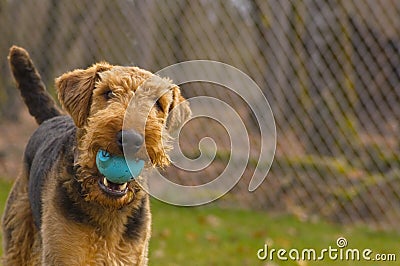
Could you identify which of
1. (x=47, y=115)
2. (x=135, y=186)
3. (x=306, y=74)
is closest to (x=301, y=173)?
(x=306, y=74)

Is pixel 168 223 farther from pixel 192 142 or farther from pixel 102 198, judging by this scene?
pixel 102 198

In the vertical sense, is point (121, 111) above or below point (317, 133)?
below

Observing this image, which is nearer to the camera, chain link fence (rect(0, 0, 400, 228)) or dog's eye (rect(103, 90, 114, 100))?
dog's eye (rect(103, 90, 114, 100))

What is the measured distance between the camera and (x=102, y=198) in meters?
3.21

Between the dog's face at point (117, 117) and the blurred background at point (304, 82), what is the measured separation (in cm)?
364

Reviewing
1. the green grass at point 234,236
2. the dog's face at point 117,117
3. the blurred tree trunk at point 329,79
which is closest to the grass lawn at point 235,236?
the green grass at point 234,236

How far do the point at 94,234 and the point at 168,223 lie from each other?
10.6ft

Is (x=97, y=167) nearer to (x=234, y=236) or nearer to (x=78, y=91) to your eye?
(x=78, y=91)

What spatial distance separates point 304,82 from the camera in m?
7.32

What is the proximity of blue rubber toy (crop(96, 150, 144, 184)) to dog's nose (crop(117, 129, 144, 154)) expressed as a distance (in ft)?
0.17

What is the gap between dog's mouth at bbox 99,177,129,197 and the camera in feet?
10.5

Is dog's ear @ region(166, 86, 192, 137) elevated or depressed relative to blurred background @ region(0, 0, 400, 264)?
depressed

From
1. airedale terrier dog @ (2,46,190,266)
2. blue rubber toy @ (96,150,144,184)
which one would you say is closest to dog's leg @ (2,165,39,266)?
airedale terrier dog @ (2,46,190,266)

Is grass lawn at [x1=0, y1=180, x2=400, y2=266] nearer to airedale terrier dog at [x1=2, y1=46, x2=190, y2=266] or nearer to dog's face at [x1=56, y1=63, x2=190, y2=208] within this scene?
airedale terrier dog at [x1=2, y1=46, x2=190, y2=266]
